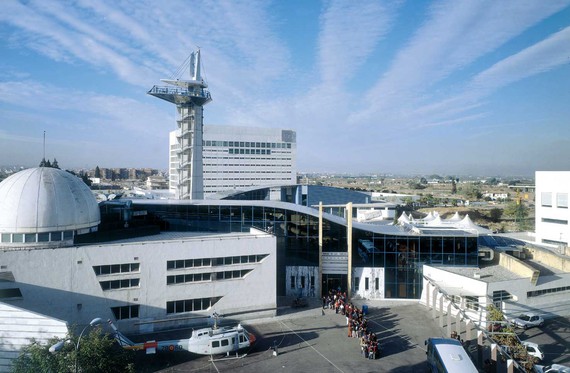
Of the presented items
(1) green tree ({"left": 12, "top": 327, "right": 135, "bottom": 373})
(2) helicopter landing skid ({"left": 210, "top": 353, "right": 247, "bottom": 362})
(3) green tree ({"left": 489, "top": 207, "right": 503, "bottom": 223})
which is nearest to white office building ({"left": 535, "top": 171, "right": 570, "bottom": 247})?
(2) helicopter landing skid ({"left": 210, "top": 353, "right": 247, "bottom": 362})

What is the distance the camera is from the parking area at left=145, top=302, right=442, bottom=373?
17406mm

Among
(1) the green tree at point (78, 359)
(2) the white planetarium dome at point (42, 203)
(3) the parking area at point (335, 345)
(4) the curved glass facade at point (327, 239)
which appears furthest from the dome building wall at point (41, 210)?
(1) the green tree at point (78, 359)

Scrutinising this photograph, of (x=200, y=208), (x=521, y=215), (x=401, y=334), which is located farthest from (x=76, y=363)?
(x=521, y=215)

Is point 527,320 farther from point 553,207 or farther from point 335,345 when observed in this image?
point 553,207

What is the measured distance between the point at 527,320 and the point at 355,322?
10.1 meters

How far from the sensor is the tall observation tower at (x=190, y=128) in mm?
33906

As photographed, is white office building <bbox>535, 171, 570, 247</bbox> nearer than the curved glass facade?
No

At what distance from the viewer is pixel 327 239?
27844 millimetres

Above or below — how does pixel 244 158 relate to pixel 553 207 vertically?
above

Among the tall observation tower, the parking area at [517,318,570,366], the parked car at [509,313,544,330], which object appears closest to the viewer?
the parking area at [517,318,570,366]

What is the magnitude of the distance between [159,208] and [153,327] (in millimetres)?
10865

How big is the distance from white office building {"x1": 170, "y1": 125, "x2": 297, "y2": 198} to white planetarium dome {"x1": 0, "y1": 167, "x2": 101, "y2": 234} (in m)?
69.8

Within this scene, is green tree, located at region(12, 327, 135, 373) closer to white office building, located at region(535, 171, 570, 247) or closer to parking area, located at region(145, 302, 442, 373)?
parking area, located at region(145, 302, 442, 373)

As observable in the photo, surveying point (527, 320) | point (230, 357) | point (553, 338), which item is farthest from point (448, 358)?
point (527, 320)
